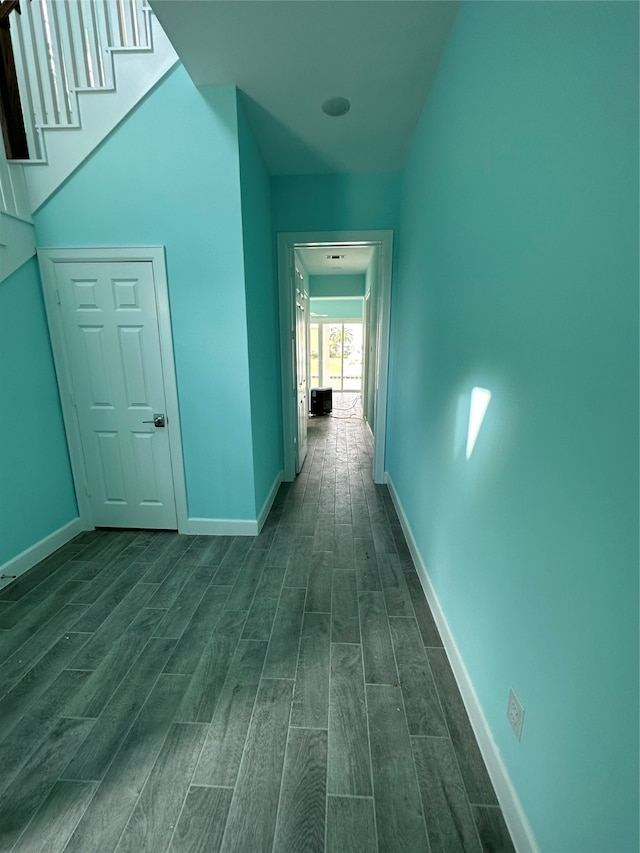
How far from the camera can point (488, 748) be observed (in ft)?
3.93

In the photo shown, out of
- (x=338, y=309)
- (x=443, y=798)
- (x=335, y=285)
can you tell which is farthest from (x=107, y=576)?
(x=338, y=309)

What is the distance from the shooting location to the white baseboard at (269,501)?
2.78 metres

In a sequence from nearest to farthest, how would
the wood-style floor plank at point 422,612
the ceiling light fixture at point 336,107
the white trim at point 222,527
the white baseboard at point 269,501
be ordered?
1. the wood-style floor plank at point 422,612
2. the ceiling light fixture at point 336,107
3. the white trim at point 222,527
4. the white baseboard at point 269,501

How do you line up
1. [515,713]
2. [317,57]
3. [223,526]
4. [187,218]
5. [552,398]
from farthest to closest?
[223,526] < [187,218] < [317,57] < [515,713] < [552,398]

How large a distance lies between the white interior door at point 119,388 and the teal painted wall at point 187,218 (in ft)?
0.61

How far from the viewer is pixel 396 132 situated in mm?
2449

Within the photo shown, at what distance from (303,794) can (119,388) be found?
2.51 meters

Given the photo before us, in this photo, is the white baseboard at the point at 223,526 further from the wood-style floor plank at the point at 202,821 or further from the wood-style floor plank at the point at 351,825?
the wood-style floor plank at the point at 351,825

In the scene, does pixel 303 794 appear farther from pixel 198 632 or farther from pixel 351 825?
pixel 198 632

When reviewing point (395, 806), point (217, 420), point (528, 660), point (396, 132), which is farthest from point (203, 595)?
point (396, 132)

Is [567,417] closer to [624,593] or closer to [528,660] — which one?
[624,593]

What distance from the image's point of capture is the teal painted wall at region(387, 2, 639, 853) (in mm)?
659

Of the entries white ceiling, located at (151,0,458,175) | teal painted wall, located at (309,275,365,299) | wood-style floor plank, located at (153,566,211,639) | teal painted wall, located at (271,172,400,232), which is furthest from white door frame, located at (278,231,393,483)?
teal painted wall, located at (309,275,365,299)

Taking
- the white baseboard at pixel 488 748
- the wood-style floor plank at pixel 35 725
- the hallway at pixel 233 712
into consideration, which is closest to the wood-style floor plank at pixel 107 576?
the hallway at pixel 233 712
